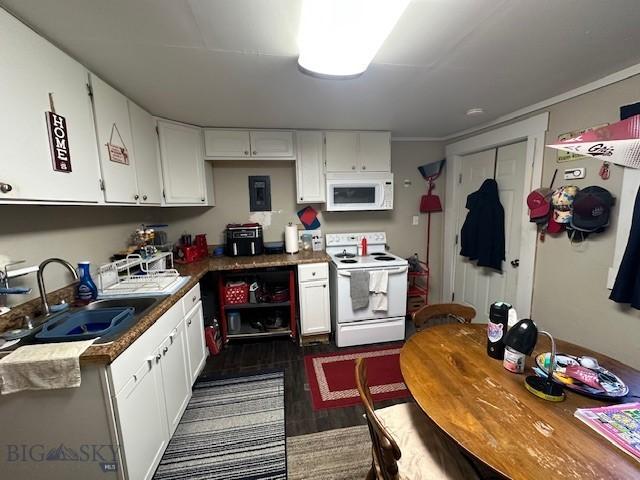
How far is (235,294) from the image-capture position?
260 centimetres

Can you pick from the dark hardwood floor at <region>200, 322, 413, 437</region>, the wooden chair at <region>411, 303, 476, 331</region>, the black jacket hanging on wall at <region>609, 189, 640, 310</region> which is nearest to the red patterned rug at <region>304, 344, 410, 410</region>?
the dark hardwood floor at <region>200, 322, 413, 437</region>

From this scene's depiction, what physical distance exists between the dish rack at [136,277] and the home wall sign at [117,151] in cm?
69

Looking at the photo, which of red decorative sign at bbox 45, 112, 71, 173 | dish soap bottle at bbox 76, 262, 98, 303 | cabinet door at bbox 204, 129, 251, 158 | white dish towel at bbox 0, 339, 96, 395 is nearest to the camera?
white dish towel at bbox 0, 339, 96, 395

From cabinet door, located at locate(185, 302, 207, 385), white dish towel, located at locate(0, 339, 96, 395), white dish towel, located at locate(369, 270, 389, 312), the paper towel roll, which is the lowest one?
cabinet door, located at locate(185, 302, 207, 385)

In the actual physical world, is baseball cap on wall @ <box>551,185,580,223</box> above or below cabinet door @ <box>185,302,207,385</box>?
above

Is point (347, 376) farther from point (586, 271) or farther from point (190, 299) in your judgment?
point (586, 271)

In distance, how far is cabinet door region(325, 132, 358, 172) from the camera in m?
2.74

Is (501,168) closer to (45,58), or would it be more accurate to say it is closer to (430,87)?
(430,87)

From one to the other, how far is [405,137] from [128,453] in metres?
3.52

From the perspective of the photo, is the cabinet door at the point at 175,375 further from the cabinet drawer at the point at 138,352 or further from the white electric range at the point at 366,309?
the white electric range at the point at 366,309

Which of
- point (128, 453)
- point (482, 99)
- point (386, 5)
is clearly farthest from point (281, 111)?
point (128, 453)

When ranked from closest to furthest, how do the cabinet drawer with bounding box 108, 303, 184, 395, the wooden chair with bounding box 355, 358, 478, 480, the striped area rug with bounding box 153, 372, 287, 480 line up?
the wooden chair with bounding box 355, 358, 478, 480, the cabinet drawer with bounding box 108, 303, 184, 395, the striped area rug with bounding box 153, 372, 287, 480

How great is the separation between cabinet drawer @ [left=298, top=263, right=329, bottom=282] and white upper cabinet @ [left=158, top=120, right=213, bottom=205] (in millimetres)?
1205

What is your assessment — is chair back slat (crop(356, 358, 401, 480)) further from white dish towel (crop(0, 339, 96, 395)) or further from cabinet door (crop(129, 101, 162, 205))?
cabinet door (crop(129, 101, 162, 205))
